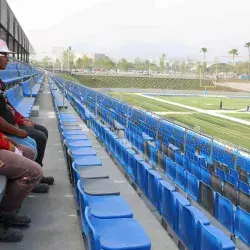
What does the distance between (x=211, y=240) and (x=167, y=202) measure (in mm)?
1459

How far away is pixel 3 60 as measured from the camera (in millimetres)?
3654

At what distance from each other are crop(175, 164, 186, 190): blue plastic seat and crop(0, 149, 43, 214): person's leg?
11.1 feet

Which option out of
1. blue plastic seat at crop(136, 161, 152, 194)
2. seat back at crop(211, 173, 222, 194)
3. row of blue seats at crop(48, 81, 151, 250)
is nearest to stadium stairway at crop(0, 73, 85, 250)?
row of blue seats at crop(48, 81, 151, 250)

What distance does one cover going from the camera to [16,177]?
323cm

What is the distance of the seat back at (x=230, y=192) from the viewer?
17.9 ft

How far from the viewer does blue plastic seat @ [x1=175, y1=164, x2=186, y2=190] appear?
6.32 metres

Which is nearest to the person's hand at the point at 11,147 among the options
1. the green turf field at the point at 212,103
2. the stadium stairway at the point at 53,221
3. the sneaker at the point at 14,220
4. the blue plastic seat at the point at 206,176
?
the sneaker at the point at 14,220

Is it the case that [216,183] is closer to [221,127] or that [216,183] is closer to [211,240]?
[211,240]

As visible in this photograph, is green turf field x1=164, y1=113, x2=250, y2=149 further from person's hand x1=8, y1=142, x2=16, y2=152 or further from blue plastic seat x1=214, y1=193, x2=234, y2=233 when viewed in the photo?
person's hand x1=8, y1=142, x2=16, y2=152

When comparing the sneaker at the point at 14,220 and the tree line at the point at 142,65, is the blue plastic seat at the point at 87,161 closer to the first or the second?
the sneaker at the point at 14,220

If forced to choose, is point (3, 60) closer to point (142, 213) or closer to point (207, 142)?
point (142, 213)

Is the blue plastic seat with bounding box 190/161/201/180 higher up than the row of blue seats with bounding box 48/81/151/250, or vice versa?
the row of blue seats with bounding box 48/81/151/250

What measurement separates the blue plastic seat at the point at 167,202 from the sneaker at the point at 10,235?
1607 millimetres

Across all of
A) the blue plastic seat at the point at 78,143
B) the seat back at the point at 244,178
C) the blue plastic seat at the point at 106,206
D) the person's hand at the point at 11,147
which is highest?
the person's hand at the point at 11,147
